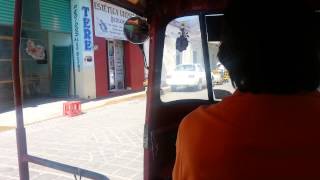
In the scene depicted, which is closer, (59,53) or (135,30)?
(135,30)

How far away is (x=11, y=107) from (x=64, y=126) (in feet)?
13.0

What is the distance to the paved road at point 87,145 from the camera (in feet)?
17.7

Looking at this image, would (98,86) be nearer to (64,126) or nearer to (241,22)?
(64,126)

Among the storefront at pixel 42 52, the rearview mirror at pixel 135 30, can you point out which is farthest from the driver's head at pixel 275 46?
the storefront at pixel 42 52

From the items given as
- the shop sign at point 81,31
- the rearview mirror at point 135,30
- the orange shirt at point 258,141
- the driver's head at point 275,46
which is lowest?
the orange shirt at point 258,141

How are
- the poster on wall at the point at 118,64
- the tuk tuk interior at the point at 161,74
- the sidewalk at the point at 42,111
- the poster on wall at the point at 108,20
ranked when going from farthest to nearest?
the poster on wall at the point at 118,64 → the poster on wall at the point at 108,20 → the sidewalk at the point at 42,111 → the tuk tuk interior at the point at 161,74

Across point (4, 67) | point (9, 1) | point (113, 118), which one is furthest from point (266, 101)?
point (4, 67)

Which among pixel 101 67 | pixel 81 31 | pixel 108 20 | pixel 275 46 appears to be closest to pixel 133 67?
pixel 101 67

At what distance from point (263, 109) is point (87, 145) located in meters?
6.23

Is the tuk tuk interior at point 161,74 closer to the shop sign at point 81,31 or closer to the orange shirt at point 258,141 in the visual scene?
the orange shirt at point 258,141

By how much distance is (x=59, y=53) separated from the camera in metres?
13.9

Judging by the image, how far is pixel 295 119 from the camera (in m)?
1.00

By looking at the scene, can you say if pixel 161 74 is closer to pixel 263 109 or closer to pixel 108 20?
pixel 263 109

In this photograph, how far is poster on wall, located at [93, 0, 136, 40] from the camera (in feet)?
46.9
